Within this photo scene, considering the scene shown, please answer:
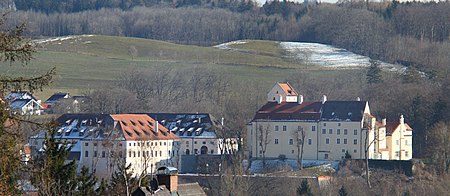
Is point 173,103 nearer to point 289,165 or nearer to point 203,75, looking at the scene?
point 203,75

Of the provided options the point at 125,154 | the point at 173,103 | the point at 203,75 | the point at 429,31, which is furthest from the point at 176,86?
the point at 125,154

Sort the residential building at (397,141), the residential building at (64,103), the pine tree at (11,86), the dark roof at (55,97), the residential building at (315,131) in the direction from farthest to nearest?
the dark roof at (55,97)
the residential building at (64,103)
the residential building at (397,141)
the residential building at (315,131)
the pine tree at (11,86)

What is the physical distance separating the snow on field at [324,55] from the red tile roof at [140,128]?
5073cm

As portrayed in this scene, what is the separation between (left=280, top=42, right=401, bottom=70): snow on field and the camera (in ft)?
462

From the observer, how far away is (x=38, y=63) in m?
126

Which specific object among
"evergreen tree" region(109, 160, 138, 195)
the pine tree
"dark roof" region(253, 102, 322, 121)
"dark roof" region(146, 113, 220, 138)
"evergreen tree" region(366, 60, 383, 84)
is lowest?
"dark roof" region(146, 113, 220, 138)

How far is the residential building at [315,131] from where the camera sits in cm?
7981

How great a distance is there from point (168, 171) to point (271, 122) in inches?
2143

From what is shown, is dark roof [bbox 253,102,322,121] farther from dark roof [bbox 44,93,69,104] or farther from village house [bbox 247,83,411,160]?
dark roof [bbox 44,93,69,104]

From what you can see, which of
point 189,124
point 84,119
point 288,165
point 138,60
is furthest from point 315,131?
point 138,60

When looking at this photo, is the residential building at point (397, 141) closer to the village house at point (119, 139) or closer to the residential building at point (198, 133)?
the residential building at point (198, 133)

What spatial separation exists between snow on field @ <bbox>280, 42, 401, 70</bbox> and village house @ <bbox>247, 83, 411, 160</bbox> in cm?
5015

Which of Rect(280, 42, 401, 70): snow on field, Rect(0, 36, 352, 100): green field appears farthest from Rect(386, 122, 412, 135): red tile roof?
Rect(280, 42, 401, 70): snow on field

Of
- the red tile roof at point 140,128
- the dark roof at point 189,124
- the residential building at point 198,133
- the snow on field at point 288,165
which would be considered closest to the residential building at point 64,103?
the dark roof at point 189,124
